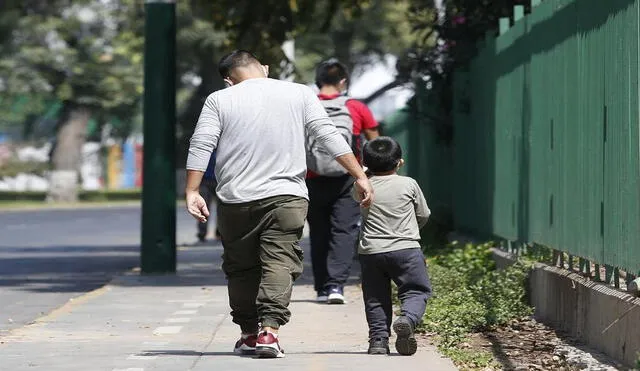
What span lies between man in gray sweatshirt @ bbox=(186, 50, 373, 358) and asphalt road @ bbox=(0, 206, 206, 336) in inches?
97.8

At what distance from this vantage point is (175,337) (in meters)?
10.3

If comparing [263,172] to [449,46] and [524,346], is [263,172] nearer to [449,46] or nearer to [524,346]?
[524,346]

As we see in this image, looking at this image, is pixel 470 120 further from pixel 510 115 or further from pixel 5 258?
pixel 5 258

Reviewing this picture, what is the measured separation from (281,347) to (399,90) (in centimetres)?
981

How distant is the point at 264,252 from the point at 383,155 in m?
0.82

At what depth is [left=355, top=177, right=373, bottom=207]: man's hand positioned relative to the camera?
8.75m

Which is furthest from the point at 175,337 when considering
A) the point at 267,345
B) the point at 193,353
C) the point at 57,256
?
the point at 57,256

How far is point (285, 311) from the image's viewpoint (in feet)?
29.1

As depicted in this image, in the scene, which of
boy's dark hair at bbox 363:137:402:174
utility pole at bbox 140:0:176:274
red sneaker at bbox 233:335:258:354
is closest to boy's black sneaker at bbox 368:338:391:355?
red sneaker at bbox 233:335:258:354

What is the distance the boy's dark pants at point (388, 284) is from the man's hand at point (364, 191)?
487mm

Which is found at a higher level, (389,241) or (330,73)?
(330,73)

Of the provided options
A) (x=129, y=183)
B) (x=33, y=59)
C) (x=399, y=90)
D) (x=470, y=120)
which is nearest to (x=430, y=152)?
(x=399, y=90)

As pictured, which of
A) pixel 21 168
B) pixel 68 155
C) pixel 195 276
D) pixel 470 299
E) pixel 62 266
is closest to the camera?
pixel 470 299

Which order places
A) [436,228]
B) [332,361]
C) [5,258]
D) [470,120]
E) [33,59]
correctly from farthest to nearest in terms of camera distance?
[33,59], [5,258], [436,228], [470,120], [332,361]
